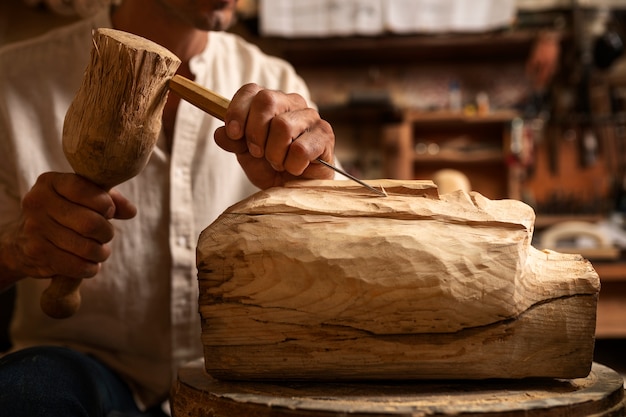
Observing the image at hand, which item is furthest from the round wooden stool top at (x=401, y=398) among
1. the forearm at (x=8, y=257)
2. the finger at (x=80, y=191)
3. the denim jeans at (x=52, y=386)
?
the forearm at (x=8, y=257)

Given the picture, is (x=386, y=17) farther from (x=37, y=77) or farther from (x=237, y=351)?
(x=237, y=351)

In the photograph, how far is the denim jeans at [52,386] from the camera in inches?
50.2

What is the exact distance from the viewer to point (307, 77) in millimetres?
4875

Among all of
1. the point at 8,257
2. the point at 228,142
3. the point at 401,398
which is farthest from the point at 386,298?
the point at 8,257

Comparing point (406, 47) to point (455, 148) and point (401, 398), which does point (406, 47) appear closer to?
point (455, 148)

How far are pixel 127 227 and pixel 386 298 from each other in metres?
0.87

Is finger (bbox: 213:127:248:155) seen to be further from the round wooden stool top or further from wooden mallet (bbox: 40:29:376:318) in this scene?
the round wooden stool top

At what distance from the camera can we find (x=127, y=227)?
1765mm

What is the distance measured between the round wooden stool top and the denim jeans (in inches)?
10.2

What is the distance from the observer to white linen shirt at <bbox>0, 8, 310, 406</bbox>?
1751mm

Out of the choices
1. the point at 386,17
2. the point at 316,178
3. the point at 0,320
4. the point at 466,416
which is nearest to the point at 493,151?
the point at 386,17

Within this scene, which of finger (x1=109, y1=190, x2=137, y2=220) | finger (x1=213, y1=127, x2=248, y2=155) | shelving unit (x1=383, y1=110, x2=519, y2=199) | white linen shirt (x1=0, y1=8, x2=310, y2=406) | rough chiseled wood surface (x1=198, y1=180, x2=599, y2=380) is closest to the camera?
rough chiseled wood surface (x1=198, y1=180, x2=599, y2=380)

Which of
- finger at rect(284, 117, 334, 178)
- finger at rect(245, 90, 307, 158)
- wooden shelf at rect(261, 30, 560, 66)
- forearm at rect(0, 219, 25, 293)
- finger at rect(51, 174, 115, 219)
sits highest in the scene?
wooden shelf at rect(261, 30, 560, 66)

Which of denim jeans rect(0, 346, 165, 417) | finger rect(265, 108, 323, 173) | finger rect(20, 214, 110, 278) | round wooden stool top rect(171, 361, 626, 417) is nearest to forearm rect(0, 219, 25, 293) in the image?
finger rect(20, 214, 110, 278)
